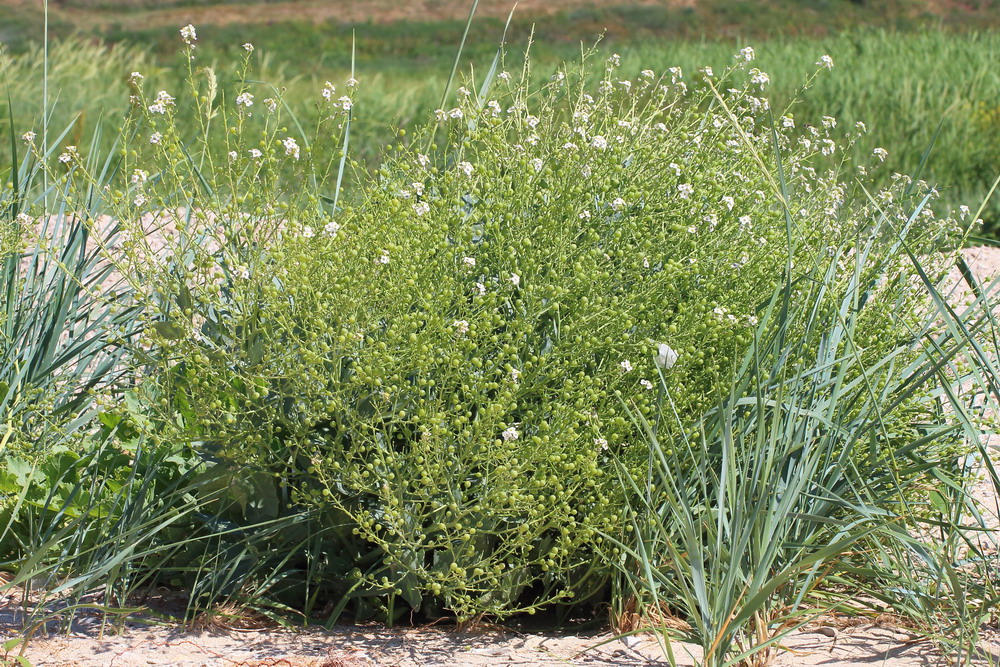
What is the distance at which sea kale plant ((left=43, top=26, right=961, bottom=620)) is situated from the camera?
2.28m

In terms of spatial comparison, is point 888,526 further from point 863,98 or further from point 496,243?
point 863,98

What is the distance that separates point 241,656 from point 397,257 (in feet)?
3.23

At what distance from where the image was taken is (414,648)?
7.98 ft

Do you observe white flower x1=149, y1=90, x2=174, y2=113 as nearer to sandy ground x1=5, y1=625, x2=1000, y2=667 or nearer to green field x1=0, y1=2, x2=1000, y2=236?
green field x1=0, y1=2, x2=1000, y2=236

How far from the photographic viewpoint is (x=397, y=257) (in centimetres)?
239

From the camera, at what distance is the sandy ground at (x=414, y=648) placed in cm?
233

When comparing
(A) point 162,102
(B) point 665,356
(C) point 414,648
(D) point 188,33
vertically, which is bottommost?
(C) point 414,648

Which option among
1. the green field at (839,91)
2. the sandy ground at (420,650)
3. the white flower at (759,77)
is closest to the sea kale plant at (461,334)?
the sandy ground at (420,650)

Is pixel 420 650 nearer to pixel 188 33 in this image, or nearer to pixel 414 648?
pixel 414 648

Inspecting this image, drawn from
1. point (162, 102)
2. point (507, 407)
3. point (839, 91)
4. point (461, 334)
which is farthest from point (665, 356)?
point (839, 91)

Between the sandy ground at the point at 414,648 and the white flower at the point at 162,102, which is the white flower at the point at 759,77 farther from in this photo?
the white flower at the point at 162,102

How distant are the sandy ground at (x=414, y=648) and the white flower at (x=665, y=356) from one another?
63cm

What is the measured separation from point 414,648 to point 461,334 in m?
0.76

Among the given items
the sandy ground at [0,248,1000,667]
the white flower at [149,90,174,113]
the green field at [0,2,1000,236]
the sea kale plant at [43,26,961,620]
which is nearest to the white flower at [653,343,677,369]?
the sea kale plant at [43,26,961,620]
